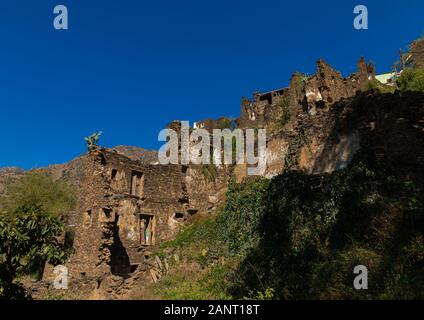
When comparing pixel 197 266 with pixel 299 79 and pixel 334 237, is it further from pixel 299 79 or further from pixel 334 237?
pixel 299 79

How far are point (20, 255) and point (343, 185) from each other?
9.60m

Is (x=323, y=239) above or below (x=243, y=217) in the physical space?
below

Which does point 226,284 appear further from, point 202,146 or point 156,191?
point 202,146

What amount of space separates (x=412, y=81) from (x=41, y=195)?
98.3ft

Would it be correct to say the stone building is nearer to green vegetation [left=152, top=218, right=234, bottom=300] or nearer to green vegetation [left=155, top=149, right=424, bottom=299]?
green vegetation [left=152, top=218, right=234, bottom=300]

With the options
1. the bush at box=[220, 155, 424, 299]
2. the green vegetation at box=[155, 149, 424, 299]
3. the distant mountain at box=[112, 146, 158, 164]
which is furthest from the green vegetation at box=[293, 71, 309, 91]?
the distant mountain at box=[112, 146, 158, 164]

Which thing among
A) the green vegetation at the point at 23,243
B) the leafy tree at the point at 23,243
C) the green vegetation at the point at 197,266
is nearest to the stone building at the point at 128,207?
the green vegetation at the point at 197,266

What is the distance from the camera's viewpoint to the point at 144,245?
25.8m

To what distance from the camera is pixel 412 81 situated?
26.5m

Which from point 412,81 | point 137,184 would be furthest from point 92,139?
point 412,81

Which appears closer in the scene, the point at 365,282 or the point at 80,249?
the point at 365,282

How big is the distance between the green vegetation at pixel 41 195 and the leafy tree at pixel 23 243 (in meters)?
23.3

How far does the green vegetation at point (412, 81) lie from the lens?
82.7ft

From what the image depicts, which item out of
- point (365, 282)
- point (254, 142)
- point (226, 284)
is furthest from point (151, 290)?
point (365, 282)
